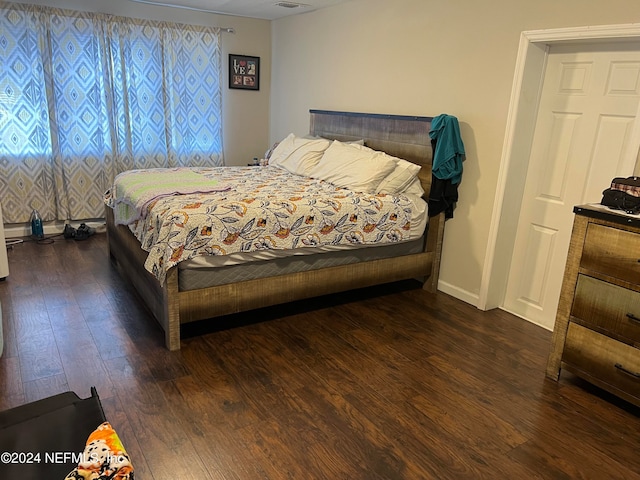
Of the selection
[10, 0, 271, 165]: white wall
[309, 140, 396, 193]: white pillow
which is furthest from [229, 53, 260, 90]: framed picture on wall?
[309, 140, 396, 193]: white pillow

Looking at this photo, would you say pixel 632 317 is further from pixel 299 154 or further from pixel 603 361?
pixel 299 154

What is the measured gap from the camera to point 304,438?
6.70 ft

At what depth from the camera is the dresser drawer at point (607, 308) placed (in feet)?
7.21

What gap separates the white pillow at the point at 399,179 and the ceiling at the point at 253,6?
6.24 ft

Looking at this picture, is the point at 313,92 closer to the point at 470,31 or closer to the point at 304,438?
the point at 470,31

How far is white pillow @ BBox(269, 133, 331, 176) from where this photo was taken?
4.14m

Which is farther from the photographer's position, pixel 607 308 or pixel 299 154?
pixel 299 154

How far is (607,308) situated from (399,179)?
166 cm

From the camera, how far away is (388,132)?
12.9ft

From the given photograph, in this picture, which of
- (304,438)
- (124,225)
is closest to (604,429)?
(304,438)

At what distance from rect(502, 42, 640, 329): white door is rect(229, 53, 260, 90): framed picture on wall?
11.3 ft

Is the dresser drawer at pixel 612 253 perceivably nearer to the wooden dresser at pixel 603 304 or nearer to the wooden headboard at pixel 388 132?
the wooden dresser at pixel 603 304

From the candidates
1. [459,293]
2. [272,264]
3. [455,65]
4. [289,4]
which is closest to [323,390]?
[272,264]

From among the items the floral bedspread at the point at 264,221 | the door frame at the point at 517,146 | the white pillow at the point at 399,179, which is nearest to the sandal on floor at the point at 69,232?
the floral bedspread at the point at 264,221
